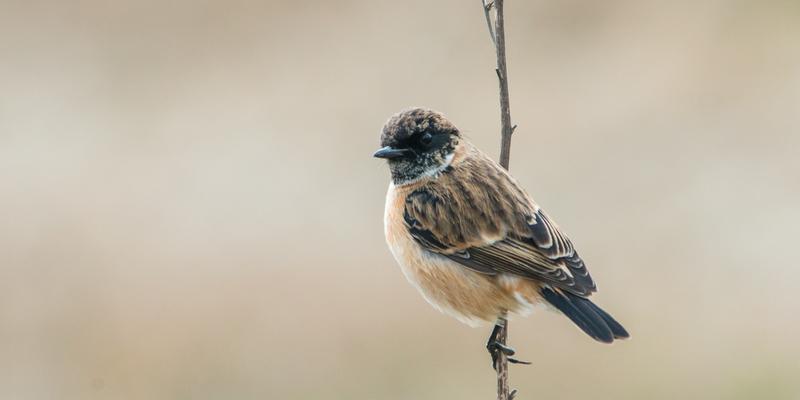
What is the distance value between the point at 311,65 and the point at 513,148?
4.49 m

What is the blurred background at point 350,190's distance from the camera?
9930mm

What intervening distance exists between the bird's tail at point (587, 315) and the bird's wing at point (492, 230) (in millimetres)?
60

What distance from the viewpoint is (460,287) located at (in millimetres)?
5156

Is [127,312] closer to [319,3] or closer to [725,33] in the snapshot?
[319,3]

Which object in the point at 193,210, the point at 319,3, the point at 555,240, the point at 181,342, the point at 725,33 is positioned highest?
the point at 725,33

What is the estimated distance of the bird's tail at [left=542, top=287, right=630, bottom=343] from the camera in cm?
466

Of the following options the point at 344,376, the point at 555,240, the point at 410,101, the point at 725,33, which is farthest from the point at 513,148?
the point at 555,240

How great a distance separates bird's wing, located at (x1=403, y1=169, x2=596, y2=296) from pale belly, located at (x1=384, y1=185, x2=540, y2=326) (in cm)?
5

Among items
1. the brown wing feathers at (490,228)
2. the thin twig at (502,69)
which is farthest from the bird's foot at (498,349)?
the thin twig at (502,69)

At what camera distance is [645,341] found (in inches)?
401

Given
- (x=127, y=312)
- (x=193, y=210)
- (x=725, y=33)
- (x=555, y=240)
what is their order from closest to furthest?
1. (x=555, y=240)
2. (x=127, y=312)
3. (x=193, y=210)
4. (x=725, y=33)

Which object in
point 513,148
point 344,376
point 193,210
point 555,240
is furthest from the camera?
Result: point 513,148

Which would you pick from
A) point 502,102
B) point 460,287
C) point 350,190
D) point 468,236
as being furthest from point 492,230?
point 350,190

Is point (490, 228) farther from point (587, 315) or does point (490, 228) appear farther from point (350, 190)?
point (350, 190)
